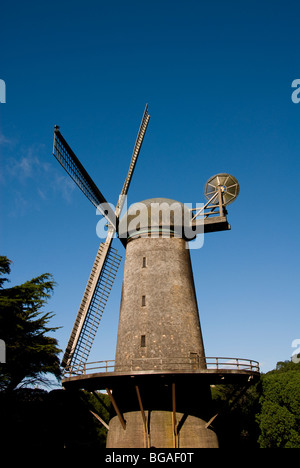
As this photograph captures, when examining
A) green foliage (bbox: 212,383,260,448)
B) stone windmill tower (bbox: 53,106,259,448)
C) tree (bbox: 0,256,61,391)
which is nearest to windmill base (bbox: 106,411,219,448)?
stone windmill tower (bbox: 53,106,259,448)

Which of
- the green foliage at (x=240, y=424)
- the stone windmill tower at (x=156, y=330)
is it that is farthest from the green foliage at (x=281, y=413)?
the stone windmill tower at (x=156, y=330)

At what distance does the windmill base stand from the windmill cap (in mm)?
7995

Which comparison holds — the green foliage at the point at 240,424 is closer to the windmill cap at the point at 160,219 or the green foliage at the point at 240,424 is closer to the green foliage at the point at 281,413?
A: the green foliage at the point at 281,413

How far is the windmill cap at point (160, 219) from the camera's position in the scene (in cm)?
1728

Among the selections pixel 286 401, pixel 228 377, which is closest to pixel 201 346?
pixel 228 377

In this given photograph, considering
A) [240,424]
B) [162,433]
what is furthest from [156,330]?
[240,424]

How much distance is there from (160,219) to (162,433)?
9.25 m

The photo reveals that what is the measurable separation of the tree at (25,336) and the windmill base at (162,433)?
22.2ft

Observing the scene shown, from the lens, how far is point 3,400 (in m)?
16.8

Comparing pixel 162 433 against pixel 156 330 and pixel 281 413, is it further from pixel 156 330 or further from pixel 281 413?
pixel 281 413

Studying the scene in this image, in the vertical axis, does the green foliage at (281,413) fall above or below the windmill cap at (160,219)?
below

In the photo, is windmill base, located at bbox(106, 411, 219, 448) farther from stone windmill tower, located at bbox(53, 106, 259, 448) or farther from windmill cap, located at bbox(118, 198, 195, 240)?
windmill cap, located at bbox(118, 198, 195, 240)

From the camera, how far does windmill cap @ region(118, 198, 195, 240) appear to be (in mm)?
17281

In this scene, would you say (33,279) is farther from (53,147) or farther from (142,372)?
(142,372)
